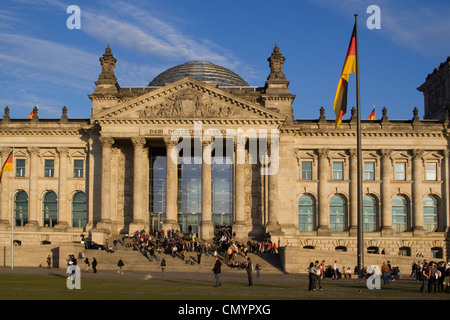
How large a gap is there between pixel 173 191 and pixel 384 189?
25.8 m

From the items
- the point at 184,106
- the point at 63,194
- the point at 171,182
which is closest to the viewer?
the point at 171,182

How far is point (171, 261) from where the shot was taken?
60219mm

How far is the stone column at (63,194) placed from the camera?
7669 cm

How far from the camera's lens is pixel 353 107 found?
79.6 m

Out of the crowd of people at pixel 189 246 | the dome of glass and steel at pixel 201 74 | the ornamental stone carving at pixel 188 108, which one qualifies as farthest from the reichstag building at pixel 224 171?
the dome of glass and steel at pixel 201 74

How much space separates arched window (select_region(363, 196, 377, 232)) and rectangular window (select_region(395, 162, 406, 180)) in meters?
4.24

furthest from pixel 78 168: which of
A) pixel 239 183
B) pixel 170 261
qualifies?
pixel 170 261

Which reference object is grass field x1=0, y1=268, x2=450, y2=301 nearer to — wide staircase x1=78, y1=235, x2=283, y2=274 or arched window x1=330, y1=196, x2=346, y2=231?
wide staircase x1=78, y1=235, x2=283, y2=274

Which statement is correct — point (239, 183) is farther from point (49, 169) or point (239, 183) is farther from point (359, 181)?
point (359, 181)

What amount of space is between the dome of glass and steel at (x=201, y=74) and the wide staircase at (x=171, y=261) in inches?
1375

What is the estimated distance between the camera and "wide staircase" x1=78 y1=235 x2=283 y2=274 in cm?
5778

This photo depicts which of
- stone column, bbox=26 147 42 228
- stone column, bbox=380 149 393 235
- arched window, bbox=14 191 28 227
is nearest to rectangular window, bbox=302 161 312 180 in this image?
stone column, bbox=380 149 393 235

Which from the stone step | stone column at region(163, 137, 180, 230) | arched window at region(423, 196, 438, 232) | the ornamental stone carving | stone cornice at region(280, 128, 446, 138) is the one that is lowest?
the stone step
